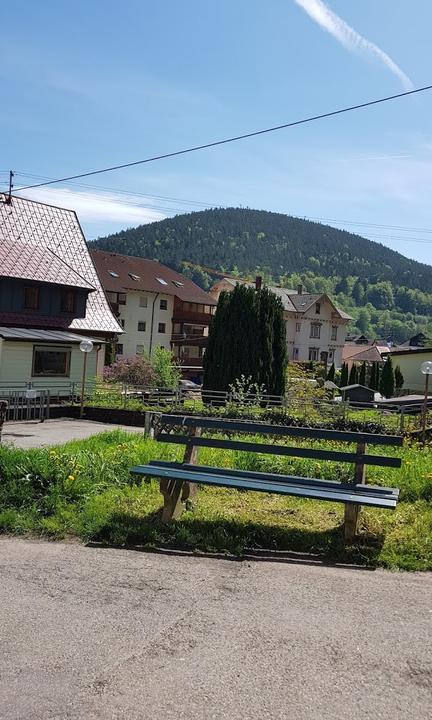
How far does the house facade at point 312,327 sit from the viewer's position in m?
80.7

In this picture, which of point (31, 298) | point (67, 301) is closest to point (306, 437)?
point (31, 298)

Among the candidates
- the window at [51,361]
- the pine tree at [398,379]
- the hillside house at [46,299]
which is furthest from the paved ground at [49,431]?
the pine tree at [398,379]

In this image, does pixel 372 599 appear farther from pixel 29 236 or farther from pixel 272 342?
pixel 29 236

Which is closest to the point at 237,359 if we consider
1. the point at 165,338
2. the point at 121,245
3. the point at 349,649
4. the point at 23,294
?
the point at 23,294

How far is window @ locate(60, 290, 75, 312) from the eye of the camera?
3150 centimetres

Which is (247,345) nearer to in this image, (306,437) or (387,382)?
Answer: (387,382)

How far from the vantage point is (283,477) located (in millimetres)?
6898

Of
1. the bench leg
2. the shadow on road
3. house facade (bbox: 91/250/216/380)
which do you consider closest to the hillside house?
the shadow on road

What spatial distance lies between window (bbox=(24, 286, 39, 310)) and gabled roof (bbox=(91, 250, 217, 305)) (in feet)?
97.7

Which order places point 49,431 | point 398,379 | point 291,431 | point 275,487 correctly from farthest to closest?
point 398,379 → point 49,431 → point 291,431 → point 275,487

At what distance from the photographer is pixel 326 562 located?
231 inches

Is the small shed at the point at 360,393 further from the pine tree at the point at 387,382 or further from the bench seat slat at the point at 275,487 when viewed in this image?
the bench seat slat at the point at 275,487

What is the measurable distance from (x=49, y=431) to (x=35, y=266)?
1386 centimetres

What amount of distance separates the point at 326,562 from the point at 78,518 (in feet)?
8.57
